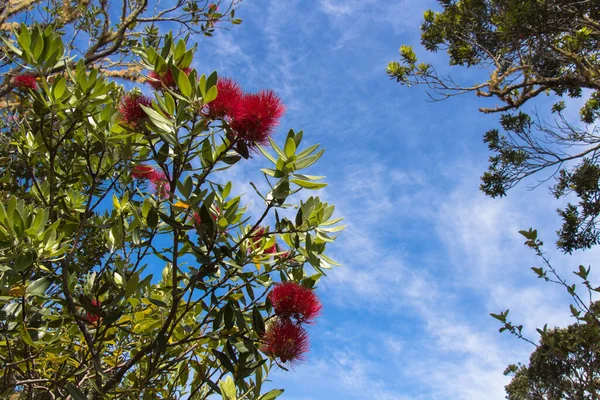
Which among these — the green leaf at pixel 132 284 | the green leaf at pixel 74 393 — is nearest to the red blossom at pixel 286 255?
the green leaf at pixel 132 284

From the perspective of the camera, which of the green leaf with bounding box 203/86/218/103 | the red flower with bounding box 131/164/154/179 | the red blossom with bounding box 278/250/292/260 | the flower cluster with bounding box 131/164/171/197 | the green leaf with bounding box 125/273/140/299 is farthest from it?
the flower cluster with bounding box 131/164/171/197

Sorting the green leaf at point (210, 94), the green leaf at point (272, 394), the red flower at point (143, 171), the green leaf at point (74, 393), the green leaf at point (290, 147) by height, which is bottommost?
the green leaf at point (74, 393)

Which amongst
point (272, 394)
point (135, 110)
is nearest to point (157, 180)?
point (135, 110)

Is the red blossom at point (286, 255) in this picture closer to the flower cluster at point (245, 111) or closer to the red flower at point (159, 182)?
the flower cluster at point (245, 111)

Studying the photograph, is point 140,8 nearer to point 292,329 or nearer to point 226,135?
point 226,135

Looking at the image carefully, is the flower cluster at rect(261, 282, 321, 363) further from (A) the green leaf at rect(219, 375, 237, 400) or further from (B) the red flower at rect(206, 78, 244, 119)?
(B) the red flower at rect(206, 78, 244, 119)

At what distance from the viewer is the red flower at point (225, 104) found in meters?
1.46

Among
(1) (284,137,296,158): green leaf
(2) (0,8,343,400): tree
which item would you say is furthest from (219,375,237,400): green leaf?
(1) (284,137,296,158): green leaf

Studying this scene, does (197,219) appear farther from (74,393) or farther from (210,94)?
(74,393)

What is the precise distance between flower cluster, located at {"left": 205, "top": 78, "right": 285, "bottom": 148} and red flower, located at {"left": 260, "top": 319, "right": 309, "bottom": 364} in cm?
66

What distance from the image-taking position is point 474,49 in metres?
7.96

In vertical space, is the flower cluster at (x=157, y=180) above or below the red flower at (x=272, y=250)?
above

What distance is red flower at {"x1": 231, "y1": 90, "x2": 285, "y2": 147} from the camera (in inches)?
57.4

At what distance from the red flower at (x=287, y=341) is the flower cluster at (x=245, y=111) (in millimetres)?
660
